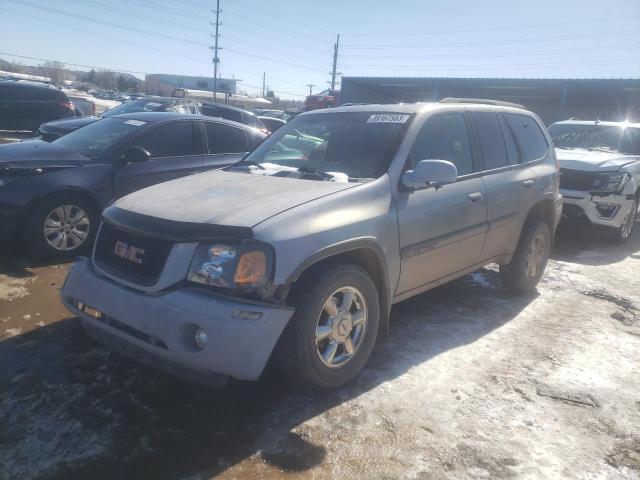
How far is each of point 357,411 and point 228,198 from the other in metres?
1.51

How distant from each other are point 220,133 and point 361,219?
395 cm

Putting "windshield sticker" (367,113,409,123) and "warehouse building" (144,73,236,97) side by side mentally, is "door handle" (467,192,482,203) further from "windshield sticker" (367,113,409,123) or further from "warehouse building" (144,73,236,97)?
"warehouse building" (144,73,236,97)

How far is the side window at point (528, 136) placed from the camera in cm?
482

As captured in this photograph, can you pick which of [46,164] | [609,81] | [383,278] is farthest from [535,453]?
[609,81]

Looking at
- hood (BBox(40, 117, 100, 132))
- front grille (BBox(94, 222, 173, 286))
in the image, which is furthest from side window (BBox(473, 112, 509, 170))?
hood (BBox(40, 117, 100, 132))

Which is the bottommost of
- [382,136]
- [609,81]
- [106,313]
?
[106,313]

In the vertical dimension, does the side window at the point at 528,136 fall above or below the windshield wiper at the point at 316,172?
above

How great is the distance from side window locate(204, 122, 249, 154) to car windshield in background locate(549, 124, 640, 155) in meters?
5.53

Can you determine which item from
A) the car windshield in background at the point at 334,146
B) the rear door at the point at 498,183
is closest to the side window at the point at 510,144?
the rear door at the point at 498,183

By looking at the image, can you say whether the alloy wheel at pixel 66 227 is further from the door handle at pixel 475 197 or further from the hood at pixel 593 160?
the hood at pixel 593 160

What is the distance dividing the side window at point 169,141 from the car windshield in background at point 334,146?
1973 millimetres

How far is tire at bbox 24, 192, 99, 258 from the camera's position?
5031 millimetres

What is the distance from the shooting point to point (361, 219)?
3.10m

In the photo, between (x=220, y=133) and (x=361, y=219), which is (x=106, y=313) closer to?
(x=361, y=219)
